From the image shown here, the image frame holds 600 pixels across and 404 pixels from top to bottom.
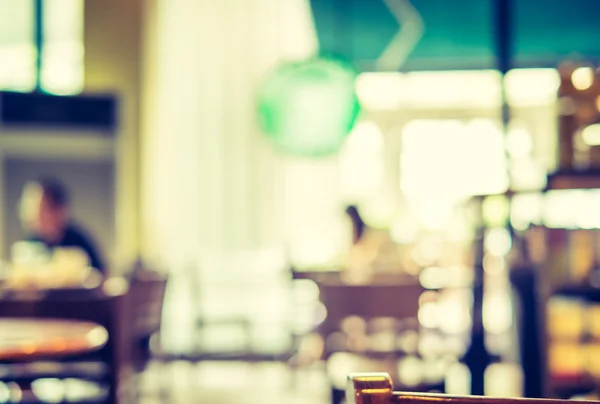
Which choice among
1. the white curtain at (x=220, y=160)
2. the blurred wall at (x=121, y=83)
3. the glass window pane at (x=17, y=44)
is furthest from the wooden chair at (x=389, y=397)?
the glass window pane at (x=17, y=44)

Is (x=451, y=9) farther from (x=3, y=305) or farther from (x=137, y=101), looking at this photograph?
(x=3, y=305)

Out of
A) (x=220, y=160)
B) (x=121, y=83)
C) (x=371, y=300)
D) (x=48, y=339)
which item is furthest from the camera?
(x=220, y=160)

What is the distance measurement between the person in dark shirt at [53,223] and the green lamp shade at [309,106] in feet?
4.71

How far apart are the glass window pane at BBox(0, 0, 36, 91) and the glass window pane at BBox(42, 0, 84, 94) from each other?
0.12 m

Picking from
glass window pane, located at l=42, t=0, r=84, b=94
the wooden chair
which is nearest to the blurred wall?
glass window pane, located at l=42, t=0, r=84, b=94

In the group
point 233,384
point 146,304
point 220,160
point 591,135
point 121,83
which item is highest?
point 121,83

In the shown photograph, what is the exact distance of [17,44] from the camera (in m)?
6.74

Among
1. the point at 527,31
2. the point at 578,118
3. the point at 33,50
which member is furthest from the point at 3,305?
the point at 33,50

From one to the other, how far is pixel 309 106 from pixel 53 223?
1758 mm

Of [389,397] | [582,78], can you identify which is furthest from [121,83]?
[389,397]

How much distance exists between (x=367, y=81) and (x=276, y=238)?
3678mm

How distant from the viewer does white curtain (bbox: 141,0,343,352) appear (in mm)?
6922

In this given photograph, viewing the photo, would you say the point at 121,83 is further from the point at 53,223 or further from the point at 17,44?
the point at 53,223

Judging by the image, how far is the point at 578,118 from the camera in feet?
9.16
